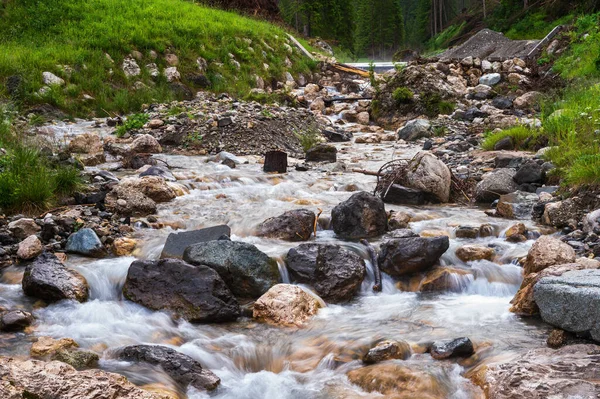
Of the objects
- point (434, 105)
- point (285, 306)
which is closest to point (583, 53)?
point (434, 105)

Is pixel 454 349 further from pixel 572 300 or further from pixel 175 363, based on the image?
pixel 175 363

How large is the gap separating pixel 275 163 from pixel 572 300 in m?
6.21

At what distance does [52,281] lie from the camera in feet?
14.4

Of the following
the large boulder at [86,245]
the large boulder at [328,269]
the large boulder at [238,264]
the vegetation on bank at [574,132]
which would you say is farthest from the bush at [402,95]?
the large boulder at [86,245]

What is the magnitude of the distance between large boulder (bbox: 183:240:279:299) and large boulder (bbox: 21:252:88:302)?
3.05ft

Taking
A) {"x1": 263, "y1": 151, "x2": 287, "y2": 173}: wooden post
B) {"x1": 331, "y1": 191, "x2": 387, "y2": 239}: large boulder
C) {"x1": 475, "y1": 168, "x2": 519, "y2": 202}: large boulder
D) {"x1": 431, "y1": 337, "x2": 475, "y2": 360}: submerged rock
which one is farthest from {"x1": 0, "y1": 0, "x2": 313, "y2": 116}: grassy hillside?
{"x1": 431, "y1": 337, "x2": 475, "y2": 360}: submerged rock

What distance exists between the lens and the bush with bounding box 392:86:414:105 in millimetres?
15219

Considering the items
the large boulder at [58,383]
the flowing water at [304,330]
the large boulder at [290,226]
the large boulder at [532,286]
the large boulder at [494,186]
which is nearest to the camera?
the large boulder at [58,383]

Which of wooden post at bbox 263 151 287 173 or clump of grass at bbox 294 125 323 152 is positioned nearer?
wooden post at bbox 263 151 287 173

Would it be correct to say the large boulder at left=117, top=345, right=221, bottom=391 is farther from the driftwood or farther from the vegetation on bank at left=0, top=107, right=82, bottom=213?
the vegetation on bank at left=0, top=107, right=82, bottom=213

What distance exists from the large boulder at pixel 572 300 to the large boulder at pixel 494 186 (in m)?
3.40

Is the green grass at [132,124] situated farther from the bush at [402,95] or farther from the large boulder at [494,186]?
the large boulder at [494,186]

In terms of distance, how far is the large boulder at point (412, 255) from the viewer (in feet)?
16.3

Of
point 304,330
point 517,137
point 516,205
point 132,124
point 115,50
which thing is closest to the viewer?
point 304,330
